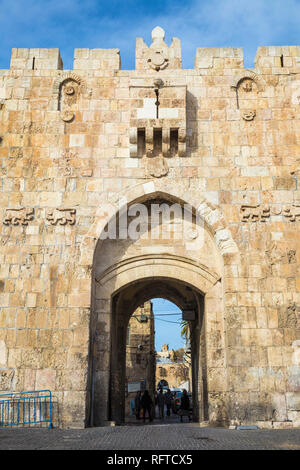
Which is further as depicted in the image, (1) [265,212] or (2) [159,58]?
(2) [159,58]

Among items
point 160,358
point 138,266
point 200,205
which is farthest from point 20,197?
point 160,358

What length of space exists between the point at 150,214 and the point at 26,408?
4.10 metres

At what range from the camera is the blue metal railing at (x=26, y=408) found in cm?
760

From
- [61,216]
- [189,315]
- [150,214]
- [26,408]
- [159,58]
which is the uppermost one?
[159,58]

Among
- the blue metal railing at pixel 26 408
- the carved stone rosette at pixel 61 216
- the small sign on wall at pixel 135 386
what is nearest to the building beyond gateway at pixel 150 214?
the carved stone rosette at pixel 61 216

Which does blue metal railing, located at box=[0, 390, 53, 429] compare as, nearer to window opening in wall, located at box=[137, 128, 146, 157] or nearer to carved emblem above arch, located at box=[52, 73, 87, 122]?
window opening in wall, located at box=[137, 128, 146, 157]

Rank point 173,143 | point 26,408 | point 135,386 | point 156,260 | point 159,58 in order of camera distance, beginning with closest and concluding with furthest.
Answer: point 26,408 < point 156,260 < point 173,143 < point 159,58 < point 135,386

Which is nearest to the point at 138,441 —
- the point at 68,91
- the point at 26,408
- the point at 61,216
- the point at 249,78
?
the point at 26,408

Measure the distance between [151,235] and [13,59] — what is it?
459cm

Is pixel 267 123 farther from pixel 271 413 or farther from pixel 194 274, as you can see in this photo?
pixel 271 413

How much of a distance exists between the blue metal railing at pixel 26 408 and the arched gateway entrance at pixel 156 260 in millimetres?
845

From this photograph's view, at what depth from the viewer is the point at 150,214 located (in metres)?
9.11

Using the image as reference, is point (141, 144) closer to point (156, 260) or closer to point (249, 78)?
point (156, 260)

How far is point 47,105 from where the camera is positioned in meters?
9.27
